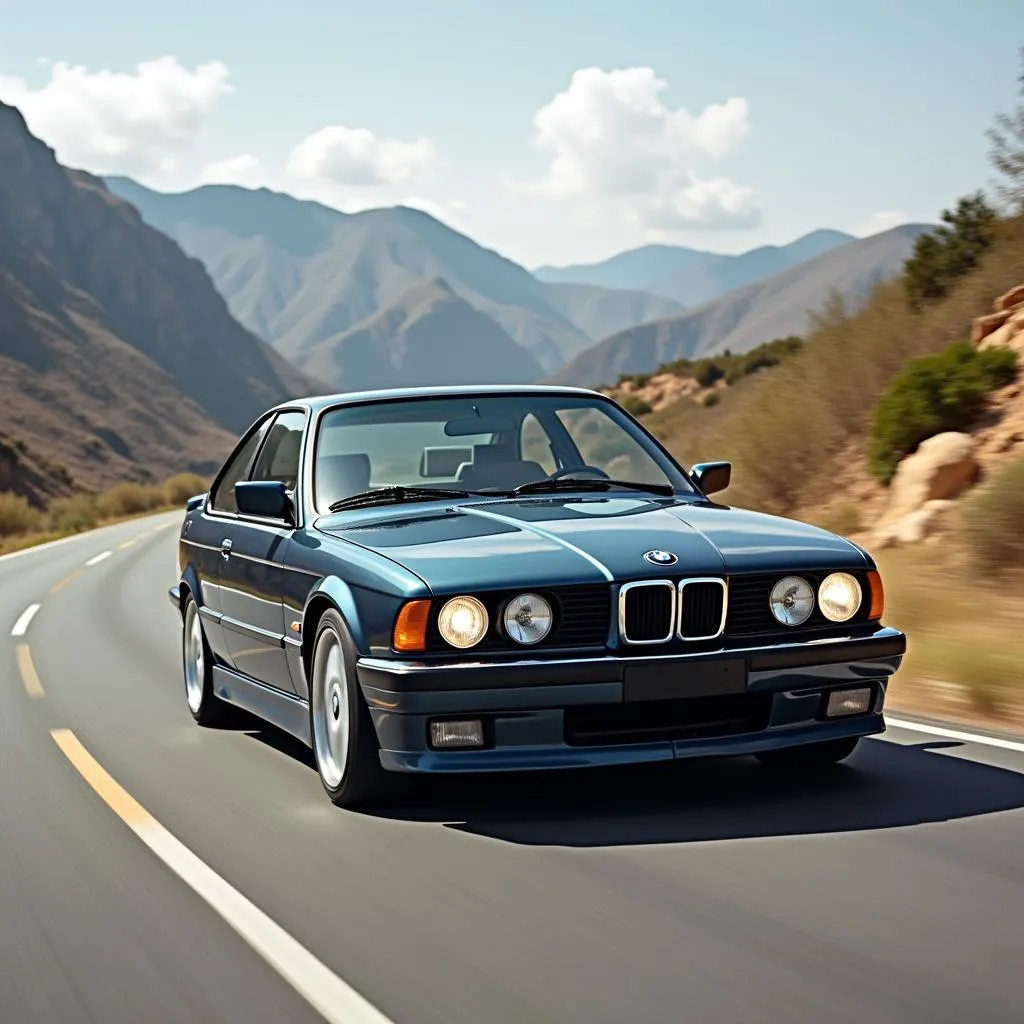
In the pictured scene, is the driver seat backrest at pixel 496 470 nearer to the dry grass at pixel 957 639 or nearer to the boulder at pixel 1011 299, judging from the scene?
the dry grass at pixel 957 639

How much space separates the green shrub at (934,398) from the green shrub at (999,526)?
564 cm

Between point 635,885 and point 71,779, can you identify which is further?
point 71,779

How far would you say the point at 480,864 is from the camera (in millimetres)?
5508

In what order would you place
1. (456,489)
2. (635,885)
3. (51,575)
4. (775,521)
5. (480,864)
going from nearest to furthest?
(635,885), (480,864), (775,521), (456,489), (51,575)

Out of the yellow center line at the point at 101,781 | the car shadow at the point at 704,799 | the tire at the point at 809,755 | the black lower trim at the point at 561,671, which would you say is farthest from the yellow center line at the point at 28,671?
the tire at the point at 809,755

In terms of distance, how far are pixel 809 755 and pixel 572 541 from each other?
4.95 feet

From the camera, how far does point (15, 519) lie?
142 feet

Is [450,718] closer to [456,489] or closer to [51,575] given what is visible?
[456,489]

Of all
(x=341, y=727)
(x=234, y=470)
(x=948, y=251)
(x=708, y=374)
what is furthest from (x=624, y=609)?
(x=708, y=374)

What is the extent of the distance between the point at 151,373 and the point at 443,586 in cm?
10813

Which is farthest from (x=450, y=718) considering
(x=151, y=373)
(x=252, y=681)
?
(x=151, y=373)

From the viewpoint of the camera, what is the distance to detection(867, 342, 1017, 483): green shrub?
61.7ft

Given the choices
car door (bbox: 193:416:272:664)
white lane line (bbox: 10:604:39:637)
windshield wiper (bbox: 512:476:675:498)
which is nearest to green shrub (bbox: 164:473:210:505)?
white lane line (bbox: 10:604:39:637)

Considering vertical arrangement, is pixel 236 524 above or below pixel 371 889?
above
